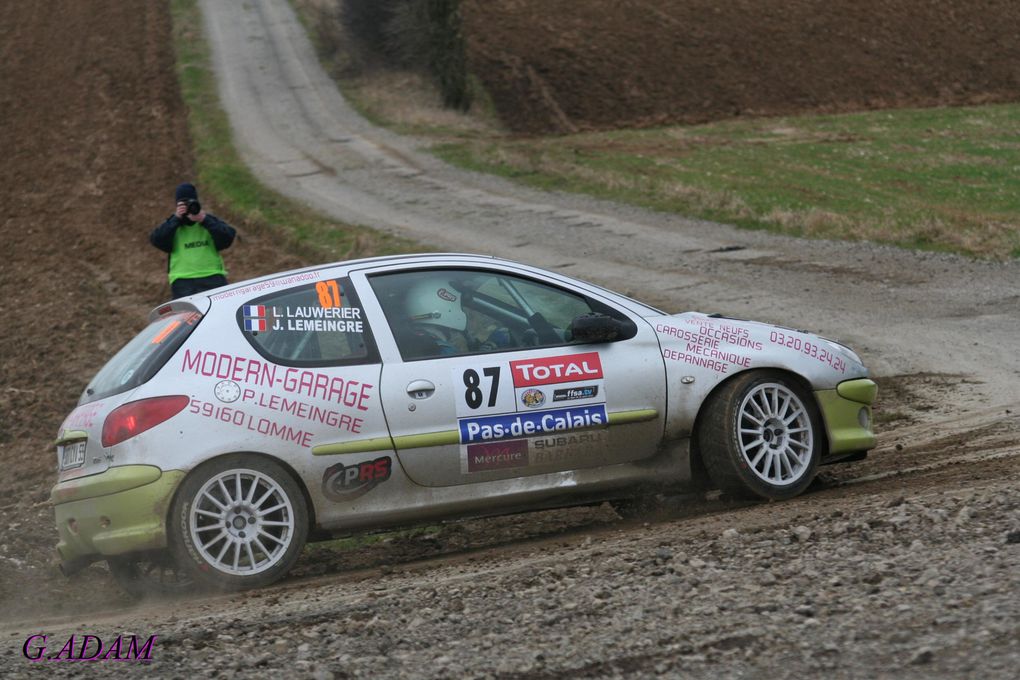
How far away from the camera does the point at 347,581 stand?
6.25 m

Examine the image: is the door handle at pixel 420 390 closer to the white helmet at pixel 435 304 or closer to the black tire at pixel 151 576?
the white helmet at pixel 435 304

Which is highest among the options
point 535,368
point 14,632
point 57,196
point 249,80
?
point 249,80

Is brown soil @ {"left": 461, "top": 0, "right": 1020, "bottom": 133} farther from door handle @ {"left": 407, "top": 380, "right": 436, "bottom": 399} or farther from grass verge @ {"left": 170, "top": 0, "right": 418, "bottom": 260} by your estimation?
door handle @ {"left": 407, "top": 380, "right": 436, "bottom": 399}

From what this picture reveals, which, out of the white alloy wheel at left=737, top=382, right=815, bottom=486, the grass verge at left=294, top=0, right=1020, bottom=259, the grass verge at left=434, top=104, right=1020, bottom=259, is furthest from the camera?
the grass verge at left=294, top=0, right=1020, bottom=259

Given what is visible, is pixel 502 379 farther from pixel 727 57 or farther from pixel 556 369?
pixel 727 57

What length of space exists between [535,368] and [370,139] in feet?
85.8

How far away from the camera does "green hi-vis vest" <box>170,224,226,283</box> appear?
10531 millimetres

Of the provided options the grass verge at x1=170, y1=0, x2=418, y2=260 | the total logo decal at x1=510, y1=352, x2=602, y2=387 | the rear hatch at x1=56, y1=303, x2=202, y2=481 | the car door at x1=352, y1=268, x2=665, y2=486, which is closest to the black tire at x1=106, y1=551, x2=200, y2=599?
the rear hatch at x1=56, y1=303, x2=202, y2=481

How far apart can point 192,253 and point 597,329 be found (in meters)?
5.12

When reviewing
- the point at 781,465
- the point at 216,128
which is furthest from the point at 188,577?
the point at 216,128

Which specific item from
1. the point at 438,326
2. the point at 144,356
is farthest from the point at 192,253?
the point at 438,326

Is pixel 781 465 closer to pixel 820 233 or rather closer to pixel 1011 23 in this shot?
pixel 820 233

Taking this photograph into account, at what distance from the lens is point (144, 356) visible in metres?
6.51

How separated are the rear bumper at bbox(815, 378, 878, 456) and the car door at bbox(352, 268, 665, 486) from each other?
3.20ft
